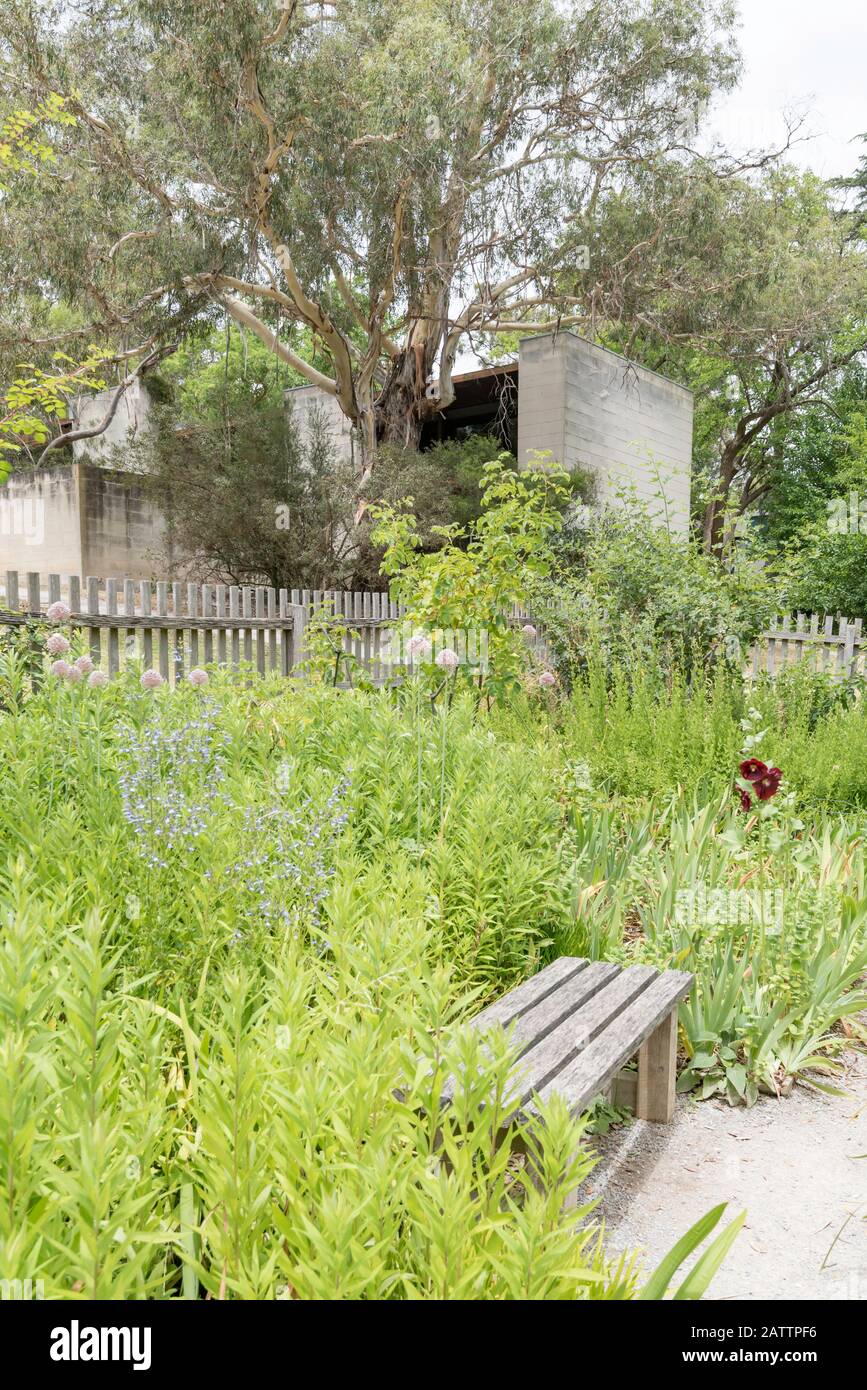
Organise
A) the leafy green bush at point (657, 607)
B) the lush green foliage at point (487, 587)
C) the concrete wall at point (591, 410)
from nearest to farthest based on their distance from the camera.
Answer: the lush green foliage at point (487, 587)
the leafy green bush at point (657, 607)
the concrete wall at point (591, 410)

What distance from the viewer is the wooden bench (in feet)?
6.98

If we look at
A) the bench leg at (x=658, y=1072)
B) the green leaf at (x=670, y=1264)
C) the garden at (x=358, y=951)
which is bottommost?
the bench leg at (x=658, y=1072)

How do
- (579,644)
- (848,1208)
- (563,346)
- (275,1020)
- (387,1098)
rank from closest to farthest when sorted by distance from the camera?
(387,1098) → (275,1020) → (848,1208) → (579,644) → (563,346)

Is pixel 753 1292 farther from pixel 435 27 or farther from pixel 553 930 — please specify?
pixel 435 27

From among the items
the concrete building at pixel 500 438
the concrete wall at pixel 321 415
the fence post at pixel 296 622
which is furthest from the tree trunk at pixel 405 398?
the fence post at pixel 296 622

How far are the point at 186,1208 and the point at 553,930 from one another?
1.97 m

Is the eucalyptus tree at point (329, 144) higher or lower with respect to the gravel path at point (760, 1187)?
higher

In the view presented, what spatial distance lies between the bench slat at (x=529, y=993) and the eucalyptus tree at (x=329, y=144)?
43.5 feet

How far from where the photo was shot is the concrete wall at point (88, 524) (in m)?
17.1

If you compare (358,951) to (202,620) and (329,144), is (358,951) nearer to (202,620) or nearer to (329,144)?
(202,620)

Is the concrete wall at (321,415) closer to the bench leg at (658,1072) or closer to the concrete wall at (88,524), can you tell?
the concrete wall at (88,524)

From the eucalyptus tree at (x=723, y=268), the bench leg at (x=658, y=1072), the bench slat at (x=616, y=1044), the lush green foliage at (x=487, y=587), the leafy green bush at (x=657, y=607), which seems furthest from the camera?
the eucalyptus tree at (x=723, y=268)

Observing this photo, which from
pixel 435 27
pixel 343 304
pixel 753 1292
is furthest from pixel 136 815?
pixel 343 304

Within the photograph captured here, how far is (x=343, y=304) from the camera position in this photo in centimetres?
1780
